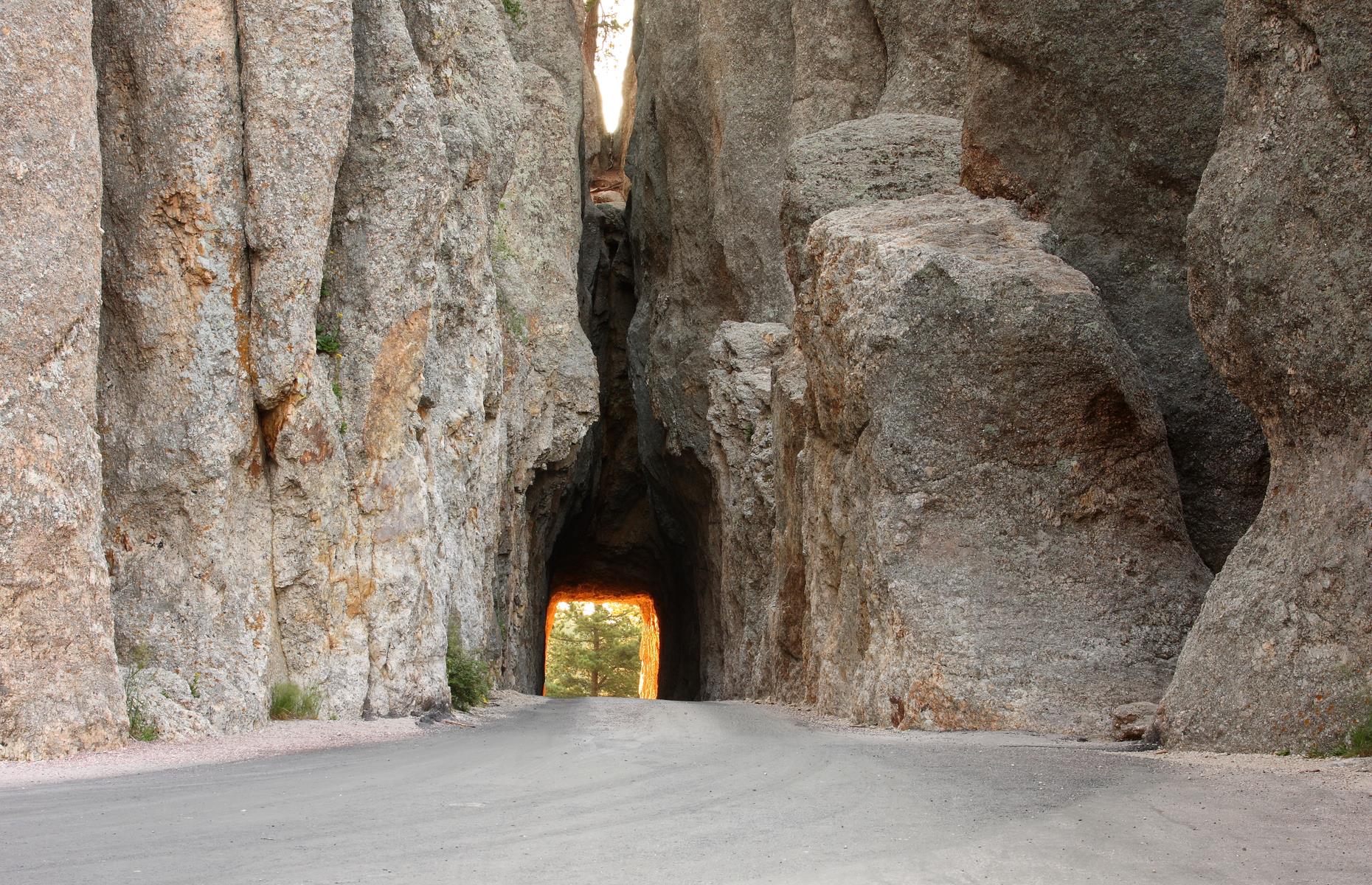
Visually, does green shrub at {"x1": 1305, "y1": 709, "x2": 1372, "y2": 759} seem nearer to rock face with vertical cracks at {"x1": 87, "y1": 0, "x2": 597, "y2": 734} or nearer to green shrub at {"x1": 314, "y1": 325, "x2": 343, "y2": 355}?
rock face with vertical cracks at {"x1": 87, "y1": 0, "x2": 597, "y2": 734}

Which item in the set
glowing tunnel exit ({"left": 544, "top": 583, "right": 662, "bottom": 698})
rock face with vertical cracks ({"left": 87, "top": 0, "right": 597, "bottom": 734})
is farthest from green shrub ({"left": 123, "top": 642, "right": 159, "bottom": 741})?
glowing tunnel exit ({"left": 544, "top": 583, "right": 662, "bottom": 698})

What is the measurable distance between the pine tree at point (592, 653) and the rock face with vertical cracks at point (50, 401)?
35709 mm

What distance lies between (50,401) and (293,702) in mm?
3556

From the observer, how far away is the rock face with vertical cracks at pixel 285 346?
9406mm

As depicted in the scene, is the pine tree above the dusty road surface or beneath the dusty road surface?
beneath

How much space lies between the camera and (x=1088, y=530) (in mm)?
11195

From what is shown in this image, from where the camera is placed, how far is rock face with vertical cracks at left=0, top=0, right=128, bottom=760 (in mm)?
7219

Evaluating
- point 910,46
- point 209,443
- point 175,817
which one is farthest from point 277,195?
point 910,46

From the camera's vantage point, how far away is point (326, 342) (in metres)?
11.6

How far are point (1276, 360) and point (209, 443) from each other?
7820 millimetres

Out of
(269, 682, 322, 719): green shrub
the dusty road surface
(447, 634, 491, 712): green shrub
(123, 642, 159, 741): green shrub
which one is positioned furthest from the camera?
(447, 634, 491, 712): green shrub

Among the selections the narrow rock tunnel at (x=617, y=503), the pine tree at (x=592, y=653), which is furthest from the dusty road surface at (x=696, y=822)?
the pine tree at (x=592, y=653)

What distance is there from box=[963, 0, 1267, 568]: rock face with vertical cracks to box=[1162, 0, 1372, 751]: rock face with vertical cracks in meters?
3.43

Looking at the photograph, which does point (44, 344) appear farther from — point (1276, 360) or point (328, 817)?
point (1276, 360)
